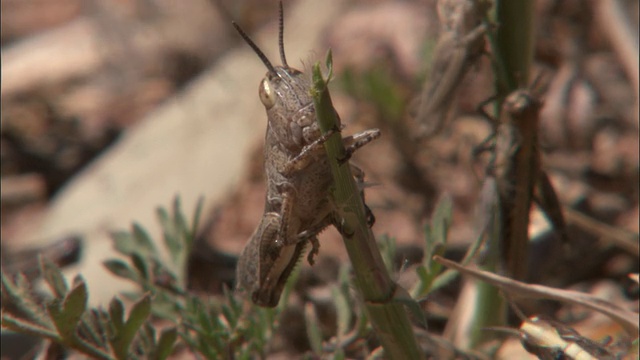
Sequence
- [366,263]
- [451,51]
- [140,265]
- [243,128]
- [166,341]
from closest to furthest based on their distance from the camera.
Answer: [366,263] < [166,341] < [140,265] < [451,51] < [243,128]

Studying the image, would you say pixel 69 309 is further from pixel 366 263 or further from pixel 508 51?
pixel 508 51

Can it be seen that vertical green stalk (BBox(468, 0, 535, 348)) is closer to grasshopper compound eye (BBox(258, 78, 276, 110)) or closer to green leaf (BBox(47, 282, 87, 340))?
grasshopper compound eye (BBox(258, 78, 276, 110))

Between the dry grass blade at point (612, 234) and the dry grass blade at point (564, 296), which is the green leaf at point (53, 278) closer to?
the dry grass blade at point (564, 296)

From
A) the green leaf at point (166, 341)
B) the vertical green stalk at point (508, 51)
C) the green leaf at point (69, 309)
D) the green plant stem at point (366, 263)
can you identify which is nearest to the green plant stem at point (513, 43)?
the vertical green stalk at point (508, 51)

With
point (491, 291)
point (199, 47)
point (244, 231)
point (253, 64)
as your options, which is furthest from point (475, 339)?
point (199, 47)

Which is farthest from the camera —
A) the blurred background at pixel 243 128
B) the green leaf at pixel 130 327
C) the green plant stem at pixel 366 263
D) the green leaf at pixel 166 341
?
the blurred background at pixel 243 128

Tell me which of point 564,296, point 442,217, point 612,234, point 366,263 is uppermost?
point 366,263

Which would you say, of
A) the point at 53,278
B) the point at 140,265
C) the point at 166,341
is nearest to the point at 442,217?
the point at 166,341
